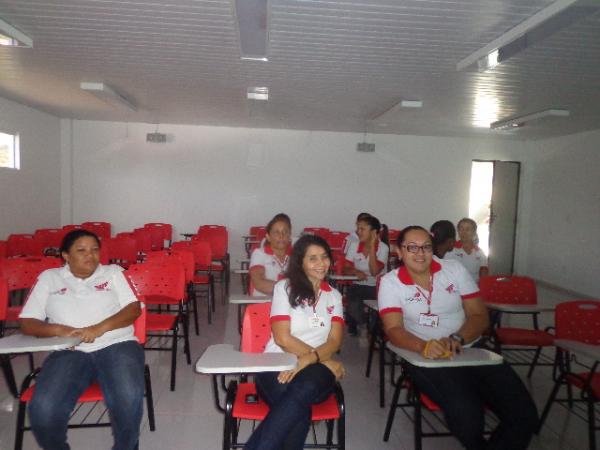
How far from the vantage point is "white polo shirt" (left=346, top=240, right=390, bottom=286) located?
13.9 ft

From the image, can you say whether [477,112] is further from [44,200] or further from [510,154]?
[44,200]

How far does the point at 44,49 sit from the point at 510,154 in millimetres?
8640

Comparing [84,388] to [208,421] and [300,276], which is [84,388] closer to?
[208,421]

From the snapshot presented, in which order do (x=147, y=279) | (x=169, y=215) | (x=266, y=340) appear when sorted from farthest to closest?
(x=169, y=215) → (x=147, y=279) → (x=266, y=340)

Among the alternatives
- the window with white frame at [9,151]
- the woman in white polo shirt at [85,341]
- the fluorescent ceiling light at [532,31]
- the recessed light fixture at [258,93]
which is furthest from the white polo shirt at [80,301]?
the window with white frame at [9,151]

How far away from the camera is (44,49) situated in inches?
153

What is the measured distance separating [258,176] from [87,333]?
254 inches

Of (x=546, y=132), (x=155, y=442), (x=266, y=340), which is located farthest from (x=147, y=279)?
(x=546, y=132)

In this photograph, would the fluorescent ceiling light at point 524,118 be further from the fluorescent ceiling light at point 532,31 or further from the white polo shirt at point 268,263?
the white polo shirt at point 268,263

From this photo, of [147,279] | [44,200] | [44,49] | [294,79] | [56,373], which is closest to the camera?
[56,373]

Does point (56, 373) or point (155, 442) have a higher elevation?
point (56, 373)

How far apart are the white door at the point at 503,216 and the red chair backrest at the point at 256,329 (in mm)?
8135

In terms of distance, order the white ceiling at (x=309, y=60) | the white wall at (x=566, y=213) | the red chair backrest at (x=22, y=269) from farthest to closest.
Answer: the white wall at (x=566, y=213) < the red chair backrest at (x=22, y=269) < the white ceiling at (x=309, y=60)

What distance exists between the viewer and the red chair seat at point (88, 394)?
1.92m
